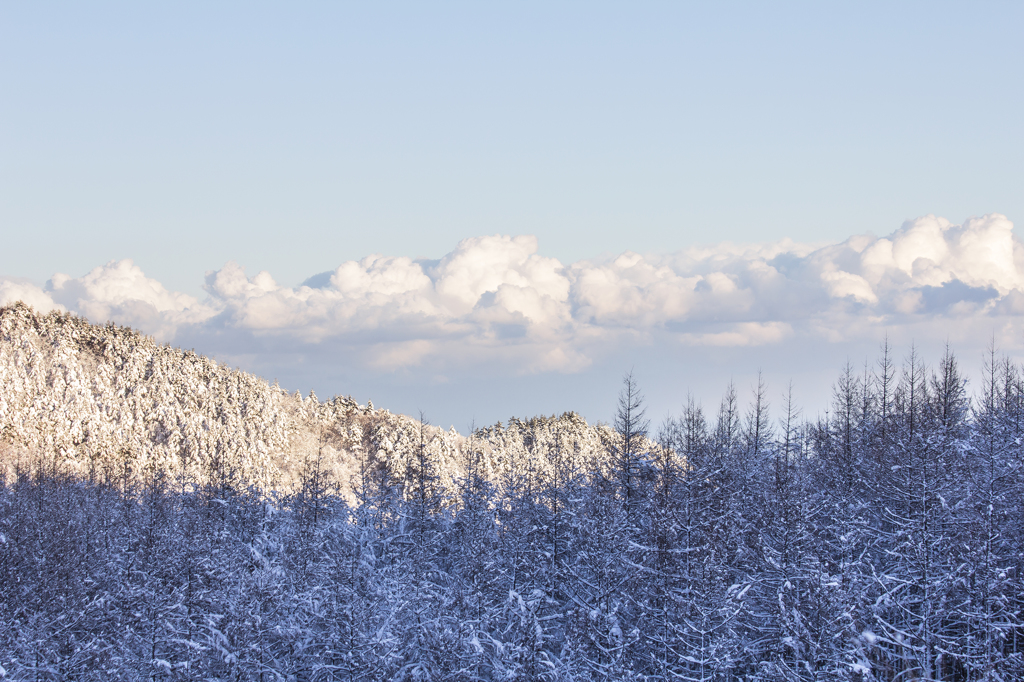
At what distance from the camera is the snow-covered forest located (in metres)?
27.1

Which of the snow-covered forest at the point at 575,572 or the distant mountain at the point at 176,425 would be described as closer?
the snow-covered forest at the point at 575,572

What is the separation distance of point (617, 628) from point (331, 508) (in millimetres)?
31324

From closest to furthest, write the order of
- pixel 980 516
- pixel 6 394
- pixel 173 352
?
pixel 980 516, pixel 6 394, pixel 173 352

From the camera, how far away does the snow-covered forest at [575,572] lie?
88.8 ft

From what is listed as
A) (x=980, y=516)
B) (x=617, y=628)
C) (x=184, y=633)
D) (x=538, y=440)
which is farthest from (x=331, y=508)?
(x=538, y=440)

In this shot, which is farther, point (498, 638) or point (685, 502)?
point (498, 638)

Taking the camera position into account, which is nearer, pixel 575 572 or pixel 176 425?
pixel 575 572

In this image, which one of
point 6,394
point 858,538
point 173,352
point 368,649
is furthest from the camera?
point 173,352

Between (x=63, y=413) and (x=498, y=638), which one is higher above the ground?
(x=63, y=413)

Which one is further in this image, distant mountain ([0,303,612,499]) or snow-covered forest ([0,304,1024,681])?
distant mountain ([0,303,612,499])

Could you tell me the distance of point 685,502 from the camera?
3072 centimetres

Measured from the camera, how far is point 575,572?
36.2 m

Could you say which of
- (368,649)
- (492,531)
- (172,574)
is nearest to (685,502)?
(368,649)

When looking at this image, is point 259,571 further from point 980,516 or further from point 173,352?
point 173,352
